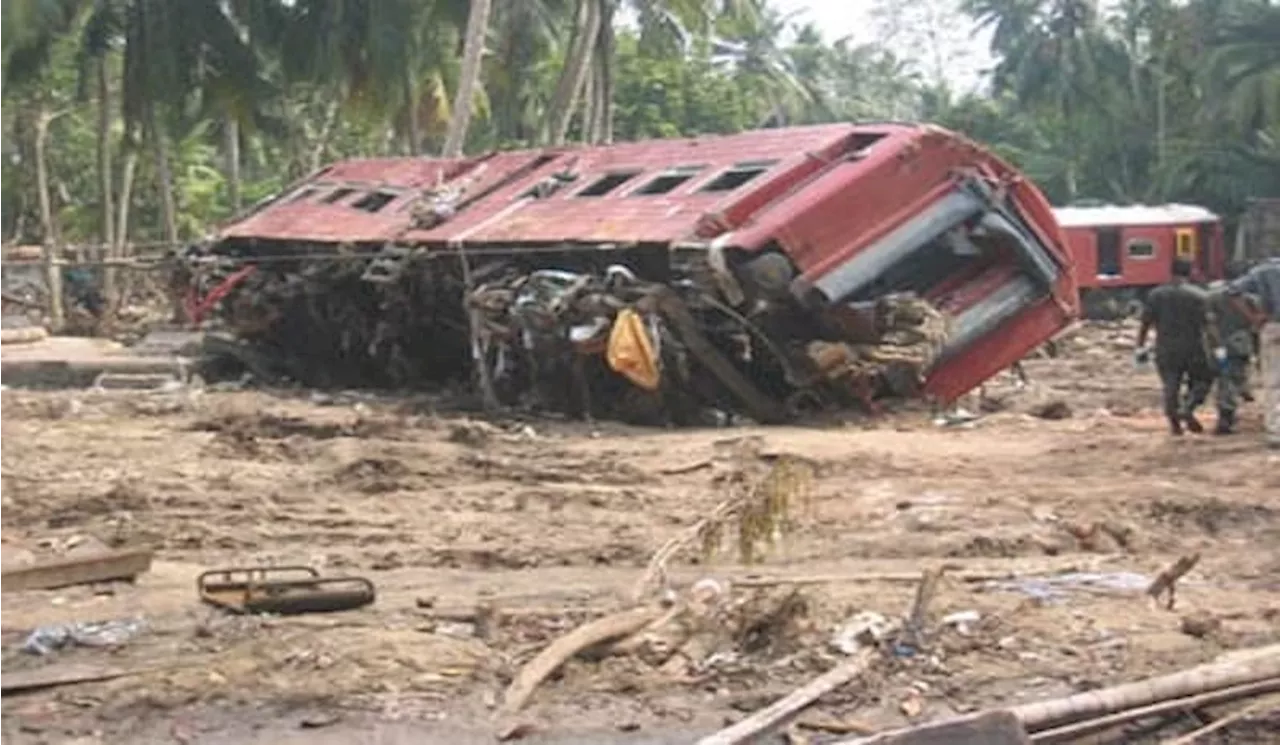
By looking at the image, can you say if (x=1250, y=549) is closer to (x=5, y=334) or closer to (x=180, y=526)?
(x=180, y=526)

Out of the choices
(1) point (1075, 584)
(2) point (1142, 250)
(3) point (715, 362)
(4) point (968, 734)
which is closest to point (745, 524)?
(1) point (1075, 584)

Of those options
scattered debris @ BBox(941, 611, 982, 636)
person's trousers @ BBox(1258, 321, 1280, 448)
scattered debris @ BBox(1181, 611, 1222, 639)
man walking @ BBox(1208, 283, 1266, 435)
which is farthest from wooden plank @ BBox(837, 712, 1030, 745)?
man walking @ BBox(1208, 283, 1266, 435)

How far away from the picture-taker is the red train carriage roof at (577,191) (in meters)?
14.9

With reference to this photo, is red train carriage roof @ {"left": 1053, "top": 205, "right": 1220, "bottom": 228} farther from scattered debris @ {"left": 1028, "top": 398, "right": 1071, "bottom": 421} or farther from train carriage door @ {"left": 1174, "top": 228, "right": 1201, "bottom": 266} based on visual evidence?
scattered debris @ {"left": 1028, "top": 398, "right": 1071, "bottom": 421}

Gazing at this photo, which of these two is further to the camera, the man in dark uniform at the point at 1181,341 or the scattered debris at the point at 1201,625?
the man in dark uniform at the point at 1181,341

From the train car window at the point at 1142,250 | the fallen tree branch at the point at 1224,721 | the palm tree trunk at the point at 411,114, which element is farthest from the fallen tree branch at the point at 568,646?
the train car window at the point at 1142,250

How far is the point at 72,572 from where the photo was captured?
326 inches

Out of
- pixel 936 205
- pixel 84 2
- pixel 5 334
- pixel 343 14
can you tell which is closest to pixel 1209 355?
pixel 936 205

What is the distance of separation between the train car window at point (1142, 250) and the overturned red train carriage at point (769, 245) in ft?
59.5

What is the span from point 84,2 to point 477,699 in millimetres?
27512

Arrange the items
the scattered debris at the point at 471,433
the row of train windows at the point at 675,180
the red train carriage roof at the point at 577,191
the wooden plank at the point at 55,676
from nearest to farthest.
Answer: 1. the wooden plank at the point at 55,676
2. the scattered debris at the point at 471,433
3. the red train carriage roof at the point at 577,191
4. the row of train windows at the point at 675,180

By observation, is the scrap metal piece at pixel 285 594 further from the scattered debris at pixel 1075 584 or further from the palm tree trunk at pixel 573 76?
the palm tree trunk at pixel 573 76

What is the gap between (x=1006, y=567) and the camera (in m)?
8.21

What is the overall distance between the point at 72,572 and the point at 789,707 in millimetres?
3591
